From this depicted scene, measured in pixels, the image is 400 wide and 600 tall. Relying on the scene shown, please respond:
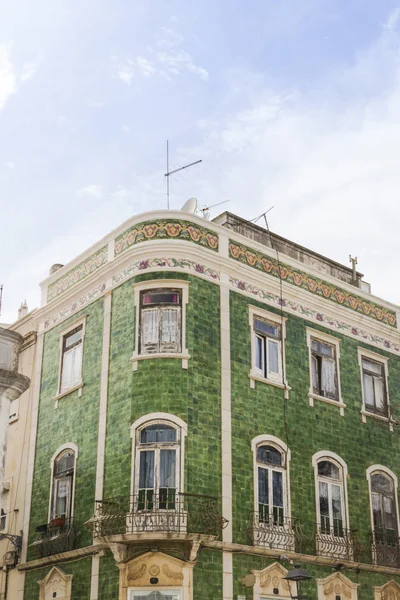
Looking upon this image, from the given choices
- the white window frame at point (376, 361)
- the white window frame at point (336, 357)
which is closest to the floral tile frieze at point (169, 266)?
the white window frame at point (336, 357)

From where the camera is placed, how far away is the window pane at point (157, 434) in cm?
1955

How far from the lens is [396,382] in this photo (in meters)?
26.1

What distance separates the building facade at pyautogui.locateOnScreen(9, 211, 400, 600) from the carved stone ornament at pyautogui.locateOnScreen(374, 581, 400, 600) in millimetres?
67

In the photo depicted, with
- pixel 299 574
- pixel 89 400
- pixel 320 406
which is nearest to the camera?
pixel 299 574

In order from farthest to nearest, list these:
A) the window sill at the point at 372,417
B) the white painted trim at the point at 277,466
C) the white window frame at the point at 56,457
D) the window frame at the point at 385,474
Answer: the window sill at the point at 372,417
the window frame at the point at 385,474
the white window frame at the point at 56,457
the white painted trim at the point at 277,466

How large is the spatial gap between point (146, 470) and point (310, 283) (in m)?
7.95

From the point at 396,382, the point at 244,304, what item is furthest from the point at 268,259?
the point at 396,382

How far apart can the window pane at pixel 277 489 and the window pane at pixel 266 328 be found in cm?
371

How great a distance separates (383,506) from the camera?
23.9 metres

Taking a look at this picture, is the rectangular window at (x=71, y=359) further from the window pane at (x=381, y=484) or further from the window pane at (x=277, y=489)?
the window pane at (x=381, y=484)

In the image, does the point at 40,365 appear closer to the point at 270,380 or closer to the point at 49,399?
the point at 49,399

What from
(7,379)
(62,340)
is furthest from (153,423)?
(62,340)

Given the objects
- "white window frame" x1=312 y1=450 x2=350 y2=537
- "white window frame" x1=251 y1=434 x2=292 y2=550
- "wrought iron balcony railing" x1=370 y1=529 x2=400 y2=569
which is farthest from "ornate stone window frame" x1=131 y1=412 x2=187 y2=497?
"wrought iron balcony railing" x1=370 y1=529 x2=400 y2=569

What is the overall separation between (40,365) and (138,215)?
562 cm
